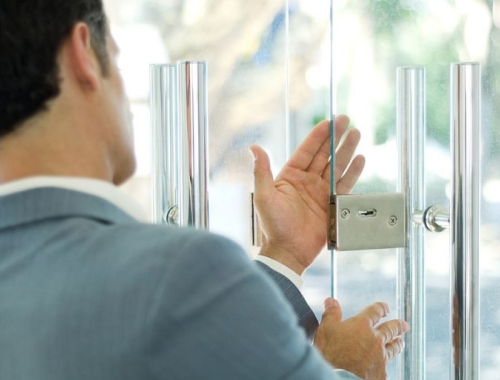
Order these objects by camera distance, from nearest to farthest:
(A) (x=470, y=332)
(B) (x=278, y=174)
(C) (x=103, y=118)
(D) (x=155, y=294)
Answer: (D) (x=155, y=294), (C) (x=103, y=118), (A) (x=470, y=332), (B) (x=278, y=174)

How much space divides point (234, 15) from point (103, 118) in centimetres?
43

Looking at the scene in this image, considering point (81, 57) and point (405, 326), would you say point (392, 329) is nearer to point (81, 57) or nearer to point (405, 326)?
point (405, 326)

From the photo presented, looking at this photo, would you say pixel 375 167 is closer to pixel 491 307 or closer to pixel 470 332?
pixel 470 332

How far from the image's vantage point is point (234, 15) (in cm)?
123

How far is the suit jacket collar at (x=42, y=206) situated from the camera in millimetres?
770

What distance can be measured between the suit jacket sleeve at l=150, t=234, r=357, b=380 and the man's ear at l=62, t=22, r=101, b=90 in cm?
17

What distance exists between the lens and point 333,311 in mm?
1065

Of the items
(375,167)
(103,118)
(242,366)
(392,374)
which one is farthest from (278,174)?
(242,366)

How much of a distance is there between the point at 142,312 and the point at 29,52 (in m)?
0.21

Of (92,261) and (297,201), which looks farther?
(297,201)

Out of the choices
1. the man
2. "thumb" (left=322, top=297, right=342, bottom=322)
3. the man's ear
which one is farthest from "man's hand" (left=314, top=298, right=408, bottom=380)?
the man's ear

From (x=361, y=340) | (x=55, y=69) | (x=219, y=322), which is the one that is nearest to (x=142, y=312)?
(x=219, y=322)

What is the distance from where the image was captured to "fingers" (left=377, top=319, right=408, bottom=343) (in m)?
1.05

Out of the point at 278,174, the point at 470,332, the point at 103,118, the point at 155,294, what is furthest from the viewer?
the point at 278,174
